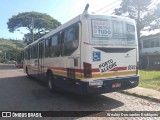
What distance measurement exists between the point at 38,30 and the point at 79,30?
54.9 m

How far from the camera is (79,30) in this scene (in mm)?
9000

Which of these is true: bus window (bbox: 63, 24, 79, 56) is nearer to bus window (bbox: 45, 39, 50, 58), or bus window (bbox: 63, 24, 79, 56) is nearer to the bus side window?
the bus side window

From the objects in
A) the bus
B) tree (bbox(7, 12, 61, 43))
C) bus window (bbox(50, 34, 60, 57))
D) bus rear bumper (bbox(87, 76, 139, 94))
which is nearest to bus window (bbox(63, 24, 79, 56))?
the bus

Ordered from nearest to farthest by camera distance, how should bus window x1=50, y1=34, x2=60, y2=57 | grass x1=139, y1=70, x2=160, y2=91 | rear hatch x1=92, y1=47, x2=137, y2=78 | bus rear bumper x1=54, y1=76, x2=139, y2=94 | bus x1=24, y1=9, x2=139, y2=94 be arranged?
bus rear bumper x1=54, y1=76, x2=139, y2=94
bus x1=24, y1=9, x2=139, y2=94
rear hatch x1=92, y1=47, x2=137, y2=78
bus window x1=50, y1=34, x2=60, y2=57
grass x1=139, y1=70, x2=160, y2=91

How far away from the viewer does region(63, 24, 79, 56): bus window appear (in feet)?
30.2

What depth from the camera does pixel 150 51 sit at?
40.0 metres

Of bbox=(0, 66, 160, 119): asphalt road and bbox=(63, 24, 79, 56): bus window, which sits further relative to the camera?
bbox=(63, 24, 79, 56): bus window

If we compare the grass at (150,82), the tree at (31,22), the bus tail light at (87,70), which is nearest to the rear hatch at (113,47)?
the bus tail light at (87,70)

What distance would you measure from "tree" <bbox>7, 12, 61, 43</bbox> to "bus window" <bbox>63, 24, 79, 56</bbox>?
50.8 meters

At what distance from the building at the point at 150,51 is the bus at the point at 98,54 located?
2781 centimetres

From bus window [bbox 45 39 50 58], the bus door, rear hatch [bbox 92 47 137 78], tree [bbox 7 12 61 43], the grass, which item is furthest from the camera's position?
tree [bbox 7 12 61 43]

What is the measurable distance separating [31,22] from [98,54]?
55.9m

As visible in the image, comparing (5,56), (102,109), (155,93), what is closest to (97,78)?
(102,109)

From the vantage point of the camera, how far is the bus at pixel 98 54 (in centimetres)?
863
